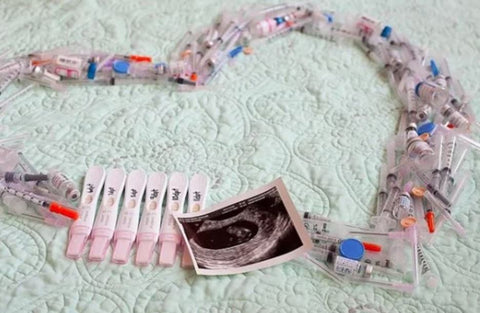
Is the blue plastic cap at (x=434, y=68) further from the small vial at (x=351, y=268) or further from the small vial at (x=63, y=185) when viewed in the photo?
the small vial at (x=63, y=185)

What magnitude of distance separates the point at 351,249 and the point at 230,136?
357mm

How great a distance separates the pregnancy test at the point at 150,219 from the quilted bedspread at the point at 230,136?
0.10ft

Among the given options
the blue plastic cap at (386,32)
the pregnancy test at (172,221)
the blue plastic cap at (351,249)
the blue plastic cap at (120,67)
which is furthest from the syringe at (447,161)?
the blue plastic cap at (120,67)

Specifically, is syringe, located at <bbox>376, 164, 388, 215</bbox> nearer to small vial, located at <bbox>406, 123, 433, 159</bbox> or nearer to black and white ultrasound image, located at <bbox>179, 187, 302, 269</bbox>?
small vial, located at <bbox>406, 123, 433, 159</bbox>

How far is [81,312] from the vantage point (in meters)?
0.85

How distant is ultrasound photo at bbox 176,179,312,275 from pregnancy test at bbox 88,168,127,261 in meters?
0.11

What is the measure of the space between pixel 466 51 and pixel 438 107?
0.86ft

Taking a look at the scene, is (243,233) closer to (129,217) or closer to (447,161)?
(129,217)

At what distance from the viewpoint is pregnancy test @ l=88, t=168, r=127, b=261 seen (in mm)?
921

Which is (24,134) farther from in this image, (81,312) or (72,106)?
(81,312)

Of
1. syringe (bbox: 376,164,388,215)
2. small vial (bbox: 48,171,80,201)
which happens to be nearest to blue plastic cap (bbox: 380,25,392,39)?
syringe (bbox: 376,164,388,215)

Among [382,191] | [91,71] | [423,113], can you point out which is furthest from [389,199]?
[91,71]

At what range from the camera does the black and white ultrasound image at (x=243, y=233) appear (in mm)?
919

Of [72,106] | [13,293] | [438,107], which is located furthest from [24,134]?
[438,107]
